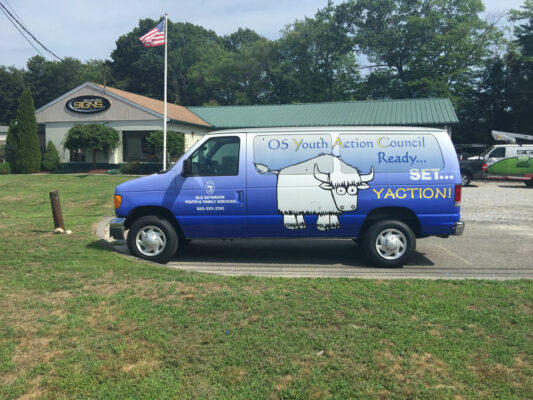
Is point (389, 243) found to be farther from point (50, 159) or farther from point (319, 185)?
point (50, 159)

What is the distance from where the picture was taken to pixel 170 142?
2739 centimetres

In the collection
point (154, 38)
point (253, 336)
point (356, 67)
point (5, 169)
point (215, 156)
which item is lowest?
point (253, 336)

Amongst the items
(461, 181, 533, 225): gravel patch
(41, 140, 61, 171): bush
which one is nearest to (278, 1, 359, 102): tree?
(41, 140, 61, 171): bush

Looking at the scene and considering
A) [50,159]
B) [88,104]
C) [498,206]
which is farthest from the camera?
[88,104]

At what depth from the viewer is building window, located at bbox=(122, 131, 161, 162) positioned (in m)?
30.4

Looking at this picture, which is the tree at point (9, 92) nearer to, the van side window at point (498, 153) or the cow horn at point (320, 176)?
the van side window at point (498, 153)

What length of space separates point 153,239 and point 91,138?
23709 mm

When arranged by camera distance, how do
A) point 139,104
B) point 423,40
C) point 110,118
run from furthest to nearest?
point 423,40, point 110,118, point 139,104

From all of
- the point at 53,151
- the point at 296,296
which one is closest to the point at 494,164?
the point at 296,296

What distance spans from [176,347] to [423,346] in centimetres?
215

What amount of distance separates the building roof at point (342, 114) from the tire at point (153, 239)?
21935 millimetres

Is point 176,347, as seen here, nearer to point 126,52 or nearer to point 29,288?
point 29,288

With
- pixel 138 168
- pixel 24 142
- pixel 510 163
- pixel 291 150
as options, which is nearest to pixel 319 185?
pixel 291 150

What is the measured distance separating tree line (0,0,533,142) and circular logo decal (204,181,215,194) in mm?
38616
